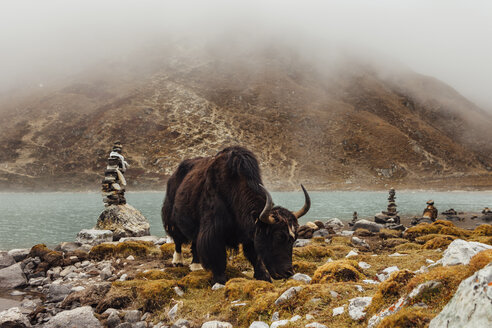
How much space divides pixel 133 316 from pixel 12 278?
16.6ft

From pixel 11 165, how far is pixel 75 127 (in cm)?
2357

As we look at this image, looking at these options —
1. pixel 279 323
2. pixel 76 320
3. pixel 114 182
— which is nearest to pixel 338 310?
pixel 279 323

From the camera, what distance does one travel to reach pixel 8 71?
19412cm

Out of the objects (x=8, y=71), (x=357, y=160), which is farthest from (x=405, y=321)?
(x=8, y=71)

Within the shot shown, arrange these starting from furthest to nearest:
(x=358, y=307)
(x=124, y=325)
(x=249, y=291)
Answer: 1. (x=249, y=291)
2. (x=124, y=325)
3. (x=358, y=307)

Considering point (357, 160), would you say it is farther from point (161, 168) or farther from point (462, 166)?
point (161, 168)

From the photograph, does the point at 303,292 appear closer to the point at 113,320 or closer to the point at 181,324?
the point at 181,324

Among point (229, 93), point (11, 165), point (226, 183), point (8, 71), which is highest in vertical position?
point (8, 71)

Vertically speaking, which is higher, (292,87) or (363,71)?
(363,71)

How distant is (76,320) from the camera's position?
18.5 ft

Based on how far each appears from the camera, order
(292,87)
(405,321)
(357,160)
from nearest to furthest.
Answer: (405,321) → (357,160) → (292,87)

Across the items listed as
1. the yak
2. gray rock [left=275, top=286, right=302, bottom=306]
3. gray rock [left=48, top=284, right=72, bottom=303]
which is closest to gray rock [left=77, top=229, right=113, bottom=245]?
gray rock [left=48, top=284, right=72, bottom=303]

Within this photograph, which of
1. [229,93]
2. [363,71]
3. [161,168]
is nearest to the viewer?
[161,168]

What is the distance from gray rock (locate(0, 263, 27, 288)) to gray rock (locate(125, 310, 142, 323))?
466cm
